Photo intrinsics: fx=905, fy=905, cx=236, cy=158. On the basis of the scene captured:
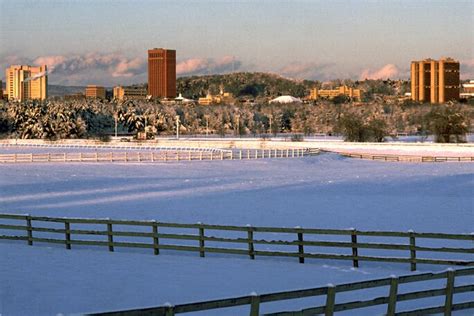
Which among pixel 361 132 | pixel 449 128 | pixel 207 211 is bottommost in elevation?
pixel 207 211

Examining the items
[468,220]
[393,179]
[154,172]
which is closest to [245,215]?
[468,220]

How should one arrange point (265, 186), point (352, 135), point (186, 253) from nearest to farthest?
1. point (186, 253)
2. point (265, 186)
3. point (352, 135)

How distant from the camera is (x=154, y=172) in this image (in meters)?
62.4

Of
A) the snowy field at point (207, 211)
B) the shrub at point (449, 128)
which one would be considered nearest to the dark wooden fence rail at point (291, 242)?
the snowy field at point (207, 211)

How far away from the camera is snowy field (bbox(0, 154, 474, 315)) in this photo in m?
18.2

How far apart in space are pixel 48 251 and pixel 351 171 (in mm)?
42130

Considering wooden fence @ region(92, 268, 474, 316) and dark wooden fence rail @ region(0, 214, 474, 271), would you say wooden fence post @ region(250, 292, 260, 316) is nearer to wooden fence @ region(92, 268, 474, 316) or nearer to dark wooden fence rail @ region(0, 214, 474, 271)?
wooden fence @ region(92, 268, 474, 316)

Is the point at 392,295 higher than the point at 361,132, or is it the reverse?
the point at 361,132

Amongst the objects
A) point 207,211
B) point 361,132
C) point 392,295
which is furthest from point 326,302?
point 361,132

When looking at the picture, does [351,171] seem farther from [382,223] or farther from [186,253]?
[186,253]

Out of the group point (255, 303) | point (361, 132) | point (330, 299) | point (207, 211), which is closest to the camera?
point (255, 303)

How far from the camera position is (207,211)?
35.1m

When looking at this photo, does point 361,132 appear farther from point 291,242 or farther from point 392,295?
point 392,295

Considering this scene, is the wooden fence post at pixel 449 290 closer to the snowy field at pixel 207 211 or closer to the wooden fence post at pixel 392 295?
the snowy field at pixel 207 211
